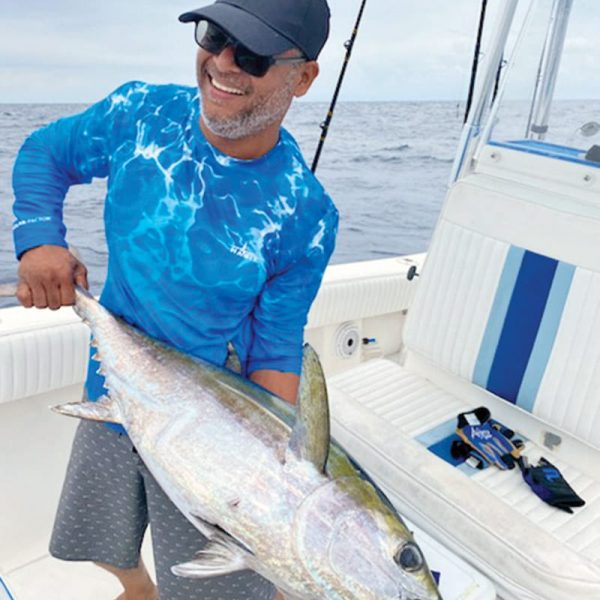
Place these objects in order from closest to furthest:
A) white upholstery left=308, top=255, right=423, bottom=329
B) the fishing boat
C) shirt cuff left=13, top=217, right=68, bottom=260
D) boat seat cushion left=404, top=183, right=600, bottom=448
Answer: shirt cuff left=13, top=217, right=68, bottom=260 < the fishing boat < boat seat cushion left=404, top=183, right=600, bottom=448 < white upholstery left=308, top=255, right=423, bottom=329

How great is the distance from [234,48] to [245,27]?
1.7 inches

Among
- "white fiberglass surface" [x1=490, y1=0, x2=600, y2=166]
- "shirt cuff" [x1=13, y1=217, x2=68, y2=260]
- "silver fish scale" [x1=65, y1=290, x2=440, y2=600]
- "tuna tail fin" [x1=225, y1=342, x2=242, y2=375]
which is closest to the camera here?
"silver fish scale" [x1=65, y1=290, x2=440, y2=600]

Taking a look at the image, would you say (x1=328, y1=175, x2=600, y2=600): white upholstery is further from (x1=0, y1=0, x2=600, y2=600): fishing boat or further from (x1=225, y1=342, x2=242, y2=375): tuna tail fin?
(x1=225, y1=342, x2=242, y2=375): tuna tail fin

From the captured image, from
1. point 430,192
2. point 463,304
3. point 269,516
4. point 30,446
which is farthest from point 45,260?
point 430,192

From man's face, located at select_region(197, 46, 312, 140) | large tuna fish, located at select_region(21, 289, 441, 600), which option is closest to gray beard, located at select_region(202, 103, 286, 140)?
man's face, located at select_region(197, 46, 312, 140)

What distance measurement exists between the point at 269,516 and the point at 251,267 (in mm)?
584

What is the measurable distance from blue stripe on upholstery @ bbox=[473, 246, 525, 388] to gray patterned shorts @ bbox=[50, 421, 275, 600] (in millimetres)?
1259

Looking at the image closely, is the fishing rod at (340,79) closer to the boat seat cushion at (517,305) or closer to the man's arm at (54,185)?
the boat seat cushion at (517,305)

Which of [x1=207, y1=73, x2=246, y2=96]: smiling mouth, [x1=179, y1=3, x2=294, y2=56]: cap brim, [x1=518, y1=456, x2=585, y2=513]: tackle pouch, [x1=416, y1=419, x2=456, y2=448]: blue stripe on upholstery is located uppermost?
[x1=179, y1=3, x2=294, y2=56]: cap brim

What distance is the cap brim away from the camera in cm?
125

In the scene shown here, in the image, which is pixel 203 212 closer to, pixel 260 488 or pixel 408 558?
pixel 260 488

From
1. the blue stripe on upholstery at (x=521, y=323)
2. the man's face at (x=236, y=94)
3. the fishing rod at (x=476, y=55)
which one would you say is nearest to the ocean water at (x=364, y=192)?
the fishing rod at (x=476, y=55)

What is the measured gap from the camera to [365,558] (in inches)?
36.8

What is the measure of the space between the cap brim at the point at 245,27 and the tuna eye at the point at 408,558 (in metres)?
0.92
